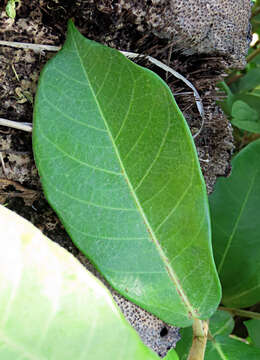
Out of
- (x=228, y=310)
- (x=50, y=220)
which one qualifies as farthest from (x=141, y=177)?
(x=228, y=310)

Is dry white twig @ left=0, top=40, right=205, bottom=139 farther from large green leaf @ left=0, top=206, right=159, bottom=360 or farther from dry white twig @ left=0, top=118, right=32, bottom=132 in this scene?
large green leaf @ left=0, top=206, right=159, bottom=360

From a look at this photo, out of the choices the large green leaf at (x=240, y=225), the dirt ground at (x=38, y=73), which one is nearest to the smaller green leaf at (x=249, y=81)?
the large green leaf at (x=240, y=225)

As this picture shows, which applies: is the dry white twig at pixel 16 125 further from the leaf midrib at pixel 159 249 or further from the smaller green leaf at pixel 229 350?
the smaller green leaf at pixel 229 350

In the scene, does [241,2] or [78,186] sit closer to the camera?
[78,186]

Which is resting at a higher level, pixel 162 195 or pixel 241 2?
pixel 241 2

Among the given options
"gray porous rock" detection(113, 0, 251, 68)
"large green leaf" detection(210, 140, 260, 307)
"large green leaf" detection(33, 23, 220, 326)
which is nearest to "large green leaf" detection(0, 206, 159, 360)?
"large green leaf" detection(33, 23, 220, 326)

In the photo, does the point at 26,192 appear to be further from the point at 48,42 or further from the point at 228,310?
the point at 228,310
